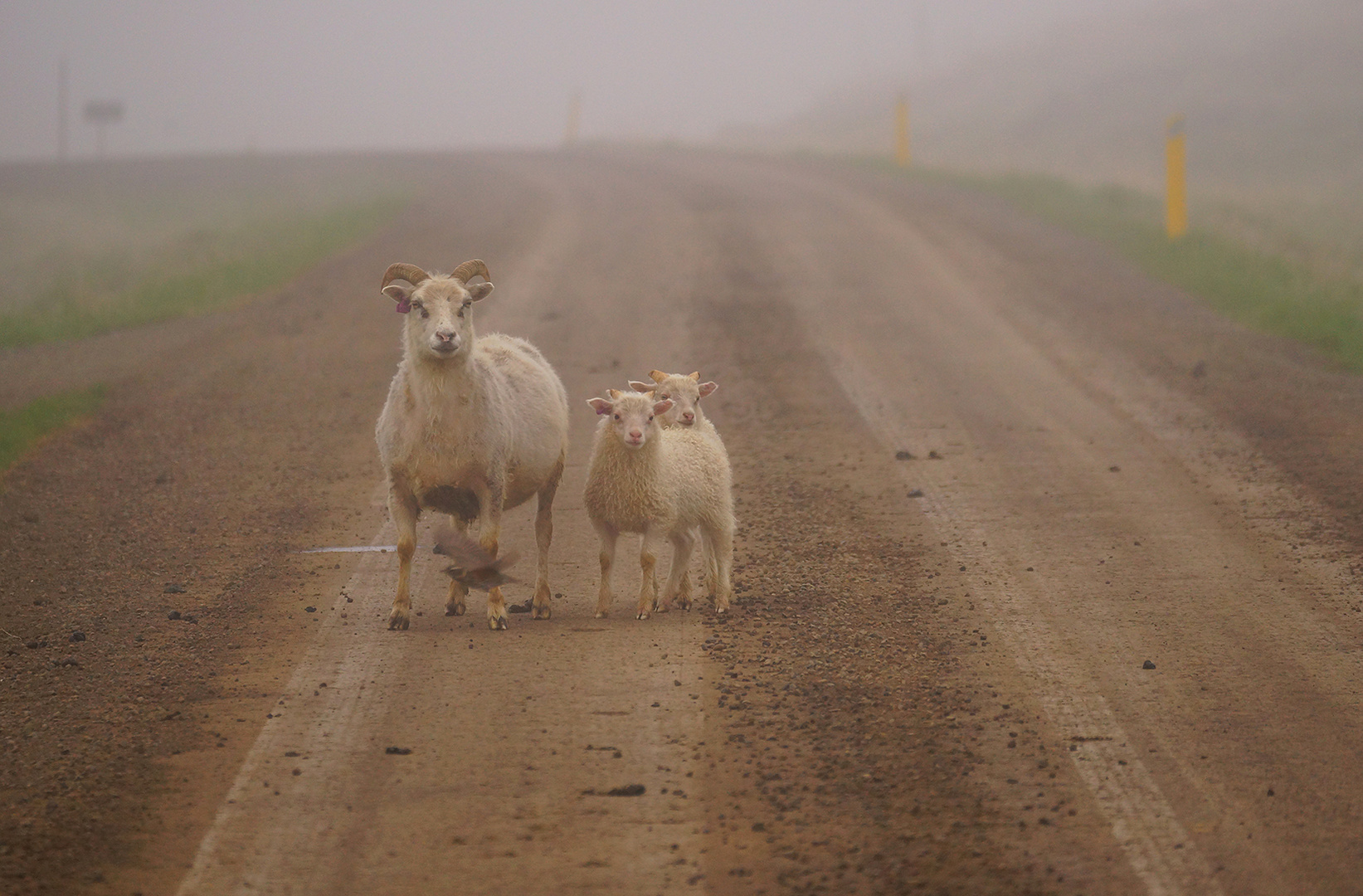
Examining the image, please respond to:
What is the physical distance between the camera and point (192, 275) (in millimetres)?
21469

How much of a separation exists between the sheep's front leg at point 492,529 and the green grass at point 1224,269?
10.2m

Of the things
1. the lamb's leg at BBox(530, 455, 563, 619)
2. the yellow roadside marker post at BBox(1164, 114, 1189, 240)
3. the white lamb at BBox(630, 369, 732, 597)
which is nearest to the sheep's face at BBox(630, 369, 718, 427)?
the white lamb at BBox(630, 369, 732, 597)

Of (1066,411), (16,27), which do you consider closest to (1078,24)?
(1066,411)

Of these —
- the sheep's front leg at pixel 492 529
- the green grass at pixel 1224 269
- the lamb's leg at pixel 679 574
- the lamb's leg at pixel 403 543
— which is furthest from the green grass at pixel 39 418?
the green grass at pixel 1224 269

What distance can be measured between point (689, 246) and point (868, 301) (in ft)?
14.2

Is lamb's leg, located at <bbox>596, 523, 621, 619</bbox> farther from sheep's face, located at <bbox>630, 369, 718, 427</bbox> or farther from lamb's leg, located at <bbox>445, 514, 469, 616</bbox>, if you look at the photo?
sheep's face, located at <bbox>630, 369, 718, 427</bbox>

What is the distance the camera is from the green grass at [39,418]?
1194 cm

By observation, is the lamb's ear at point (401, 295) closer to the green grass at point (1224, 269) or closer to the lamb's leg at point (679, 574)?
the lamb's leg at point (679, 574)

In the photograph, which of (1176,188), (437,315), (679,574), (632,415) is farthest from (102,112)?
(679,574)

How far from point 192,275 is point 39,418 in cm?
904

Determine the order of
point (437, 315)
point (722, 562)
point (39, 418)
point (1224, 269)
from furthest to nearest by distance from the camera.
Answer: point (1224, 269)
point (39, 418)
point (722, 562)
point (437, 315)

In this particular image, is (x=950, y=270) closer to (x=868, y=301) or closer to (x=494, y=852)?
(x=868, y=301)

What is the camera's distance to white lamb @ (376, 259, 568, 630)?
8023 mm

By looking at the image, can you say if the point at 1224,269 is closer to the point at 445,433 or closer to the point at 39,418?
the point at 445,433
